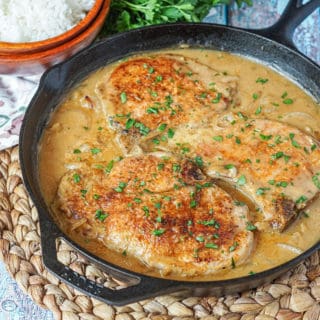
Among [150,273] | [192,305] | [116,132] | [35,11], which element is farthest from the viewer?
[35,11]

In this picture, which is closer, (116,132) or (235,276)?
(235,276)

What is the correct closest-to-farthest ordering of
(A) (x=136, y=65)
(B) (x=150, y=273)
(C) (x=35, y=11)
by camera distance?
(B) (x=150, y=273) → (A) (x=136, y=65) → (C) (x=35, y=11)

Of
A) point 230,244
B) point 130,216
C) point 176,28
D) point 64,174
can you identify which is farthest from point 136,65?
point 230,244

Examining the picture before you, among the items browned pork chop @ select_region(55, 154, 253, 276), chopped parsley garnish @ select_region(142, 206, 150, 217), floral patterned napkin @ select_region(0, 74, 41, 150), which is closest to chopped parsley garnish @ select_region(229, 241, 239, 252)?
browned pork chop @ select_region(55, 154, 253, 276)

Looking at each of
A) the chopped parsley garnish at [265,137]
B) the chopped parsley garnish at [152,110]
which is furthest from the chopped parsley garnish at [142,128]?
the chopped parsley garnish at [265,137]

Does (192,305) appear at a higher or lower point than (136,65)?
lower

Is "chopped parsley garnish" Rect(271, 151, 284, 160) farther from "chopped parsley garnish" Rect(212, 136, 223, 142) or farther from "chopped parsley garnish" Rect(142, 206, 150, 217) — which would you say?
"chopped parsley garnish" Rect(142, 206, 150, 217)

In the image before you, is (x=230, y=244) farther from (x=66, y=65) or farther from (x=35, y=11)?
(x=35, y=11)
